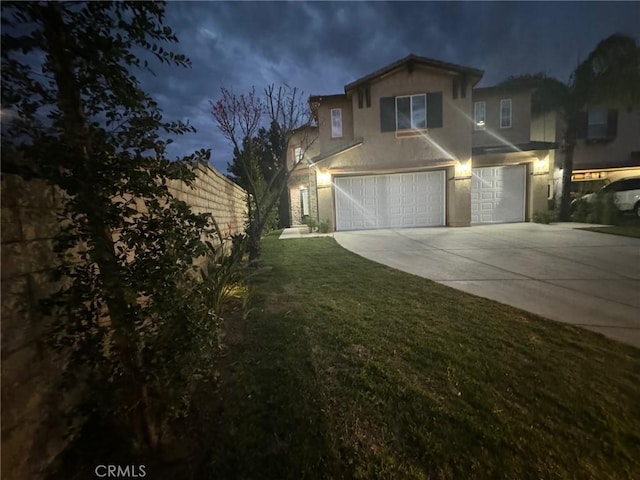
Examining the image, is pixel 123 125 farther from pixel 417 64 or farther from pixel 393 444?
pixel 417 64

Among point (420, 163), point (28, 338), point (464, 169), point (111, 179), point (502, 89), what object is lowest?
point (28, 338)

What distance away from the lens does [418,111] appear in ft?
33.5

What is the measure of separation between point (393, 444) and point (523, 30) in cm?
1196

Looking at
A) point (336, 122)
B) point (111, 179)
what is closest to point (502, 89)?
point (336, 122)

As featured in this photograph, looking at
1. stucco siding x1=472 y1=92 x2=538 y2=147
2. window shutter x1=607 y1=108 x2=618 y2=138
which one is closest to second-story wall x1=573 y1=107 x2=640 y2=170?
window shutter x1=607 y1=108 x2=618 y2=138

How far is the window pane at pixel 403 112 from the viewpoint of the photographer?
33.6 feet

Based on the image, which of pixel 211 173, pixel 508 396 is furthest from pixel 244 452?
pixel 211 173

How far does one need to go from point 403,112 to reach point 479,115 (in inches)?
173

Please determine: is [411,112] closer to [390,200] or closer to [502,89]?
[390,200]

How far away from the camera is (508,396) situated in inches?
68.7

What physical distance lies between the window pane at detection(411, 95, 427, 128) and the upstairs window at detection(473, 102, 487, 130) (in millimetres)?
3482

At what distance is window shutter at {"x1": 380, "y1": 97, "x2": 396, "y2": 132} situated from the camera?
10.3 m

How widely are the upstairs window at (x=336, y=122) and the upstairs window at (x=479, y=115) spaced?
617cm

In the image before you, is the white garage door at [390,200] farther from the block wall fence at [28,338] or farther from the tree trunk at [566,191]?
the block wall fence at [28,338]
